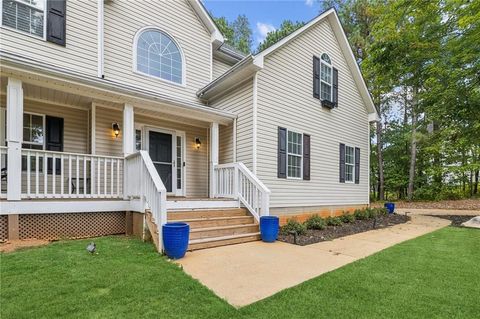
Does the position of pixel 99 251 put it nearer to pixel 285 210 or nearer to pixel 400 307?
pixel 400 307

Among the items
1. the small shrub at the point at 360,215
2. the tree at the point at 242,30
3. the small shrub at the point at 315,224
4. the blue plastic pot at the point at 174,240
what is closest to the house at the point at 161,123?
the blue plastic pot at the point at 174,240

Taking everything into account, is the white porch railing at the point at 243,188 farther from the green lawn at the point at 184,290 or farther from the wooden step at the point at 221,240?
the green lawn at the point at 184,290

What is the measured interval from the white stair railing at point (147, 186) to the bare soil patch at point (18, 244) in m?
1.79

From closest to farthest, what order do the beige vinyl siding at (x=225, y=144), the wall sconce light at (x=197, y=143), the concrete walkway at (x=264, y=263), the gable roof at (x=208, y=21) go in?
1. the concrete walkway at (x=264, y=263)
2. the beige vinyl siding at (x=225, y=144)
3. the wall sconce light at (x=197, y=143)
4. the gable roof at (x=208, y=21)

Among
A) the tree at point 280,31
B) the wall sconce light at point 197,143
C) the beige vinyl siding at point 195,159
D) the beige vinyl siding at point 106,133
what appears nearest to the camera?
the beige vinyl siding at point 106,133

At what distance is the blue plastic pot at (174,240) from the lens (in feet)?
14.8

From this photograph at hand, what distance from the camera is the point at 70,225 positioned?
224 inches

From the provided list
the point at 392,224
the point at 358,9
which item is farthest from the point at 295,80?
the point at 358,9

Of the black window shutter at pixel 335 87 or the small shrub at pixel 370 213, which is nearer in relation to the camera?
the small shrub at pixel 370 213

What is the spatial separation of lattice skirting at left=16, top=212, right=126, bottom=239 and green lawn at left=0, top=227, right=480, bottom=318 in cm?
84

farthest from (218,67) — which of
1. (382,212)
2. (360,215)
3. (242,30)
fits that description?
(242,30)

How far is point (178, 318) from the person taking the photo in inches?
103

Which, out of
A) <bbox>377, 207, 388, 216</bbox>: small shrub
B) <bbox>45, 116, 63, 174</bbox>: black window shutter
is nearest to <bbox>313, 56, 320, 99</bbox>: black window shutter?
<bbox>377, 207, 388, 216</bbox>: small shrub

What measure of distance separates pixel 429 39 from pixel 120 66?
1056 centimetres
